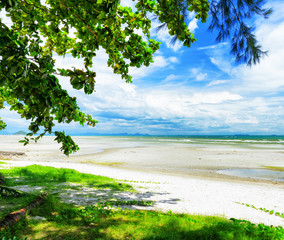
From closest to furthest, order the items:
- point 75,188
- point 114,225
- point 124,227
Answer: point 124,227 → point 114,225 → point 75,188

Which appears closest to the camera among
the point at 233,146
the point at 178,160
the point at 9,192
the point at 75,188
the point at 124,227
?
the point at 124,227

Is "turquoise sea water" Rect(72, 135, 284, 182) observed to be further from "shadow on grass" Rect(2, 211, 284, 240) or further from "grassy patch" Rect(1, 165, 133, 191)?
"shadow on grass" Rect(2, 211, 284, 240)

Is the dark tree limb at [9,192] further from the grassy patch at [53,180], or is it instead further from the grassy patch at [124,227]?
the grassy patch at [53,180]

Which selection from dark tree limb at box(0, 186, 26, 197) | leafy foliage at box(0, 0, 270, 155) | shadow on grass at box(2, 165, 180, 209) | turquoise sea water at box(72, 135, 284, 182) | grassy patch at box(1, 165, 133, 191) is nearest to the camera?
leafy foliage at box(0, 0, 270, 155)

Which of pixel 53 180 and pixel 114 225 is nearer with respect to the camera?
pixel 114 225

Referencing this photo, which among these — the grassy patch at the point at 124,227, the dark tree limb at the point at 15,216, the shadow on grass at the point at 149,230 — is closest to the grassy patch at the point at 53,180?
the dark tree limb at the point at 15,216

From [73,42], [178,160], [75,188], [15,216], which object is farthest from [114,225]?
[178,160]

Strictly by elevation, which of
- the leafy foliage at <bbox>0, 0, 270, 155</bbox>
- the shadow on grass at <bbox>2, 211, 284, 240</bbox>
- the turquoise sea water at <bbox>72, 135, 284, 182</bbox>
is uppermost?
the leafy foliage at <bbox>0, 0, 270, 155</bbox>

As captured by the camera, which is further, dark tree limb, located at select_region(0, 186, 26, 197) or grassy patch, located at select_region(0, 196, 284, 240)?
dark tree limb, located at select_region(0, 186, 26, 197)

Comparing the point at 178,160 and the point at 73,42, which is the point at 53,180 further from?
the point at 178,160

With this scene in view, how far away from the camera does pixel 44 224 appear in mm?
4773

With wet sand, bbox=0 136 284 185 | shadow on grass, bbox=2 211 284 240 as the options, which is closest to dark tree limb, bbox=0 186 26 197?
shadow on grass, bbox=2 211 284 240

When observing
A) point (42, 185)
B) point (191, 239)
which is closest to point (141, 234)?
point (191, 239)

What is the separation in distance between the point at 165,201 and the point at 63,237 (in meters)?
4.49
